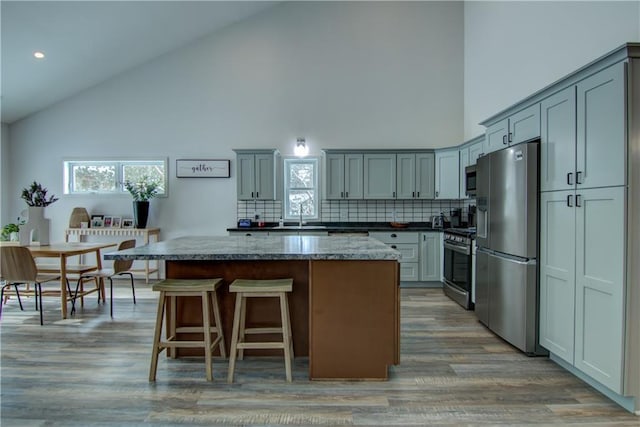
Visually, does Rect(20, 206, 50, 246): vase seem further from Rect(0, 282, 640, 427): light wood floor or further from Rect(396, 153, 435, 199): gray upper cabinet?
Rect(396, 153, 435, 199): gray upper cabinet

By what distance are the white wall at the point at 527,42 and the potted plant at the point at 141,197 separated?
5158mm

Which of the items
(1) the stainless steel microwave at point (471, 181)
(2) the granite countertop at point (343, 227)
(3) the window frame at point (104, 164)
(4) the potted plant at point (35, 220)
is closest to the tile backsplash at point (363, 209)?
(2) the granite countertop at point (343, 227)

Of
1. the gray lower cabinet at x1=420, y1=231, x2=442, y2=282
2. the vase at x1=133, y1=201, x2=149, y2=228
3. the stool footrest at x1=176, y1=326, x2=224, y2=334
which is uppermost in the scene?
the vase at x1=133, y1=201, x2=149, y2=228

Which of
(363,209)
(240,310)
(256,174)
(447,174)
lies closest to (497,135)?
(447,174)

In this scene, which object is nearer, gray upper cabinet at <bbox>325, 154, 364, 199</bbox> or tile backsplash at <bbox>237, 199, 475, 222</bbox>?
gray upper cabinet at <bbox>325, 154, 364, 199</bbox>

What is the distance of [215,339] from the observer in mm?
2842

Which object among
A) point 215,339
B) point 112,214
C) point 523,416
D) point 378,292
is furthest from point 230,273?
point 112,214

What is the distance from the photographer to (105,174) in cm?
606

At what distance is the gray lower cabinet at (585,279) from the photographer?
7.00 feet

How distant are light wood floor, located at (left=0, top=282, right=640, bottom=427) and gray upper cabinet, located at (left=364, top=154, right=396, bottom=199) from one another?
8.83ft

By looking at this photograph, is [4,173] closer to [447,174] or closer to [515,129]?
[447,174]

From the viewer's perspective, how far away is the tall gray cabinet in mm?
2074

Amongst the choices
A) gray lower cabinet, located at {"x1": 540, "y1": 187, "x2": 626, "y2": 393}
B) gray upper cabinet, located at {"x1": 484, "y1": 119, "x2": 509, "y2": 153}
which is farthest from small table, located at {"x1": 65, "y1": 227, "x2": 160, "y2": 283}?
gray lower cabinet, located at {"x1": 540, "y1": 187, "x2": 626, "y2": 393}

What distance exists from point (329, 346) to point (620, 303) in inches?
69.9
